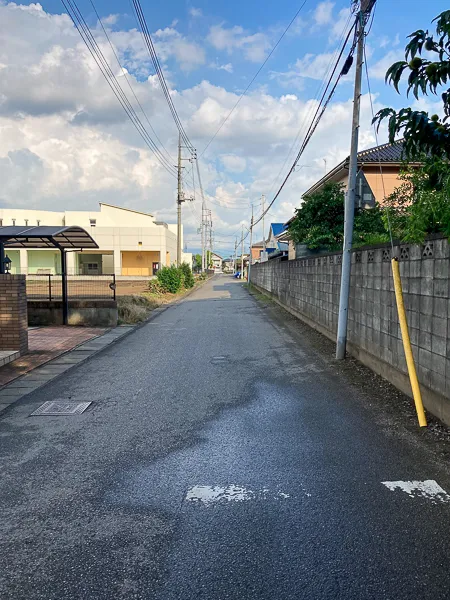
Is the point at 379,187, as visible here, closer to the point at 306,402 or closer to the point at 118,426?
the point at 306,402

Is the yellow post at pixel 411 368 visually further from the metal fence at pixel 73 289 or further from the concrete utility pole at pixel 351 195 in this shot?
the metal fence at pixel 73 289

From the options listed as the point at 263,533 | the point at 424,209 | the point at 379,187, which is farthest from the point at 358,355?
the point at 379,187

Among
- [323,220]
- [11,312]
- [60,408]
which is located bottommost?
[60,408]

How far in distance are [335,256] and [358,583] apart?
887cm

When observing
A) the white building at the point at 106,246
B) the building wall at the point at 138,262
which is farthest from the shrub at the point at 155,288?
the building wall at the point at 138,262

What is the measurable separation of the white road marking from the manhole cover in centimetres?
257

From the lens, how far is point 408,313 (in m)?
5.79

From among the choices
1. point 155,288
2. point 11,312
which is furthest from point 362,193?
point 155,288

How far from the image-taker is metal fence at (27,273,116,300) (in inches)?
548

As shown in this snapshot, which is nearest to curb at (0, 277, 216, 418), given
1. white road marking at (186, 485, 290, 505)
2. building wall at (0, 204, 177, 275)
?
white road marking at (186, 485, 290, 505)

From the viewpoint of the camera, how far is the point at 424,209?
507 cm

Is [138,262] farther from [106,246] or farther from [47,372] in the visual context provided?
[47,372]

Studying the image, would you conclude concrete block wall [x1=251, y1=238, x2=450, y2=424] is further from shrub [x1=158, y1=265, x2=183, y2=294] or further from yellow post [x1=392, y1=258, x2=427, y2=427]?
shrub [x1=158, y1=265, x2=183, y2=294]

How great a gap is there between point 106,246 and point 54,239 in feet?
126
